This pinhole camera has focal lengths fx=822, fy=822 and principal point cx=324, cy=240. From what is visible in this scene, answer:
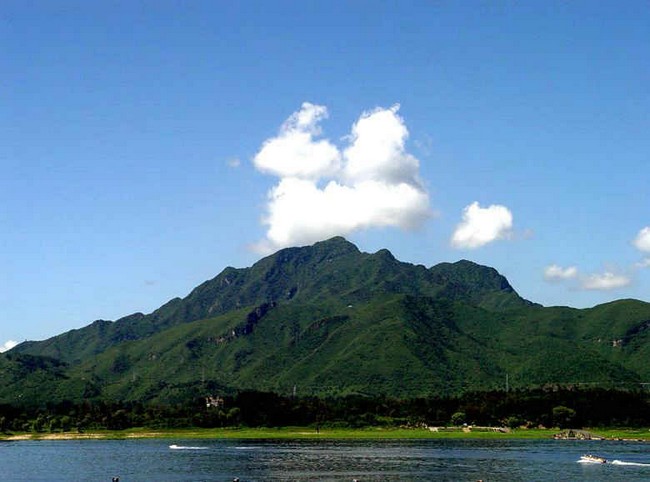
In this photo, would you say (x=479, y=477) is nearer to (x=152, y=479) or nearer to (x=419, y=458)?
(x=419, y=458)

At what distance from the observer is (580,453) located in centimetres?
17225

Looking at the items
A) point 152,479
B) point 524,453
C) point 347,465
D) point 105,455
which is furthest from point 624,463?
point 105,455

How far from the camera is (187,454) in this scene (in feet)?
582

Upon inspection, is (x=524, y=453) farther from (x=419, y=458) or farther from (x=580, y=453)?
(x=419, y=458)

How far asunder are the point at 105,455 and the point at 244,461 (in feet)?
144

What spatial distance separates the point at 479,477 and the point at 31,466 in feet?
279

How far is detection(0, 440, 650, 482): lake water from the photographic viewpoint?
127 meters

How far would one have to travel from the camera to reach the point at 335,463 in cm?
14500

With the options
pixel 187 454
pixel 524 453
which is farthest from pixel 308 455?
pixel 524 453

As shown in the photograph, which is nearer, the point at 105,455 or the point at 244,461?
the point at 244,461

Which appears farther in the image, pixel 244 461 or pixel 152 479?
pixel 244 461

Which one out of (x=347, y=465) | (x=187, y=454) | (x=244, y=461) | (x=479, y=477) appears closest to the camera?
(x=479, y=477)

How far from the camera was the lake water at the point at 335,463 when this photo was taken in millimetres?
126688

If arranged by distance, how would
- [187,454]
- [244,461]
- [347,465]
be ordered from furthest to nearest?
[187,454] → [244,461] → [347,465]
